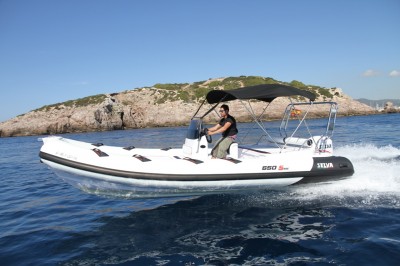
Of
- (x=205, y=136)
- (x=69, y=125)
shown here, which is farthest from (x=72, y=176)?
(x=69, y=125)

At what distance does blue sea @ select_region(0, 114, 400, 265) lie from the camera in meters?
5.22

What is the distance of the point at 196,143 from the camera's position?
8.77 meters

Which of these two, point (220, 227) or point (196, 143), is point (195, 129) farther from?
point (220, 227)

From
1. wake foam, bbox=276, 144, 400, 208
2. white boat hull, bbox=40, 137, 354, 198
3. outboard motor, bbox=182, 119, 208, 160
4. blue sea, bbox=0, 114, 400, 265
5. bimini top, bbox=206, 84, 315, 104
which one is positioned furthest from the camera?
outboard motor, bbox=182, 119, 208, 160

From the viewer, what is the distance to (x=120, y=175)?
7270 millimetres

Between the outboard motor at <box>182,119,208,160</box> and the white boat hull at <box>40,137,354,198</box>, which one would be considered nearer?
the white boat hull at <box>40,137,354,198</box>

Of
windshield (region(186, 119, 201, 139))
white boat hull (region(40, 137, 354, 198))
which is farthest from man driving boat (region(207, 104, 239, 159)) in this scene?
white boat hull (region(40, 137, 354, 198))

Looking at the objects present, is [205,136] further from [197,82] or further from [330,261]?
[197,82]

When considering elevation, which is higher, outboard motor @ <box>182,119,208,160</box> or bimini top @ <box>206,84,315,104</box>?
bimini top @ <box>206,84,315,104</box>

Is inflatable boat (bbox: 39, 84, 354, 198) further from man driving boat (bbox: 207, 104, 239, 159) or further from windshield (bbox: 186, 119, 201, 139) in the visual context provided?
man driving boat (bbox: 207, 104, 239, 159)

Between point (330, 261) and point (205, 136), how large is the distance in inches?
182

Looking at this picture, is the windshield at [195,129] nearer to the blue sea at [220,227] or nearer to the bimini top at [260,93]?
the bimini top at [260,93]

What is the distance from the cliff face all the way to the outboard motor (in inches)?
1490

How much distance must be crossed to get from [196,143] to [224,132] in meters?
0.86
